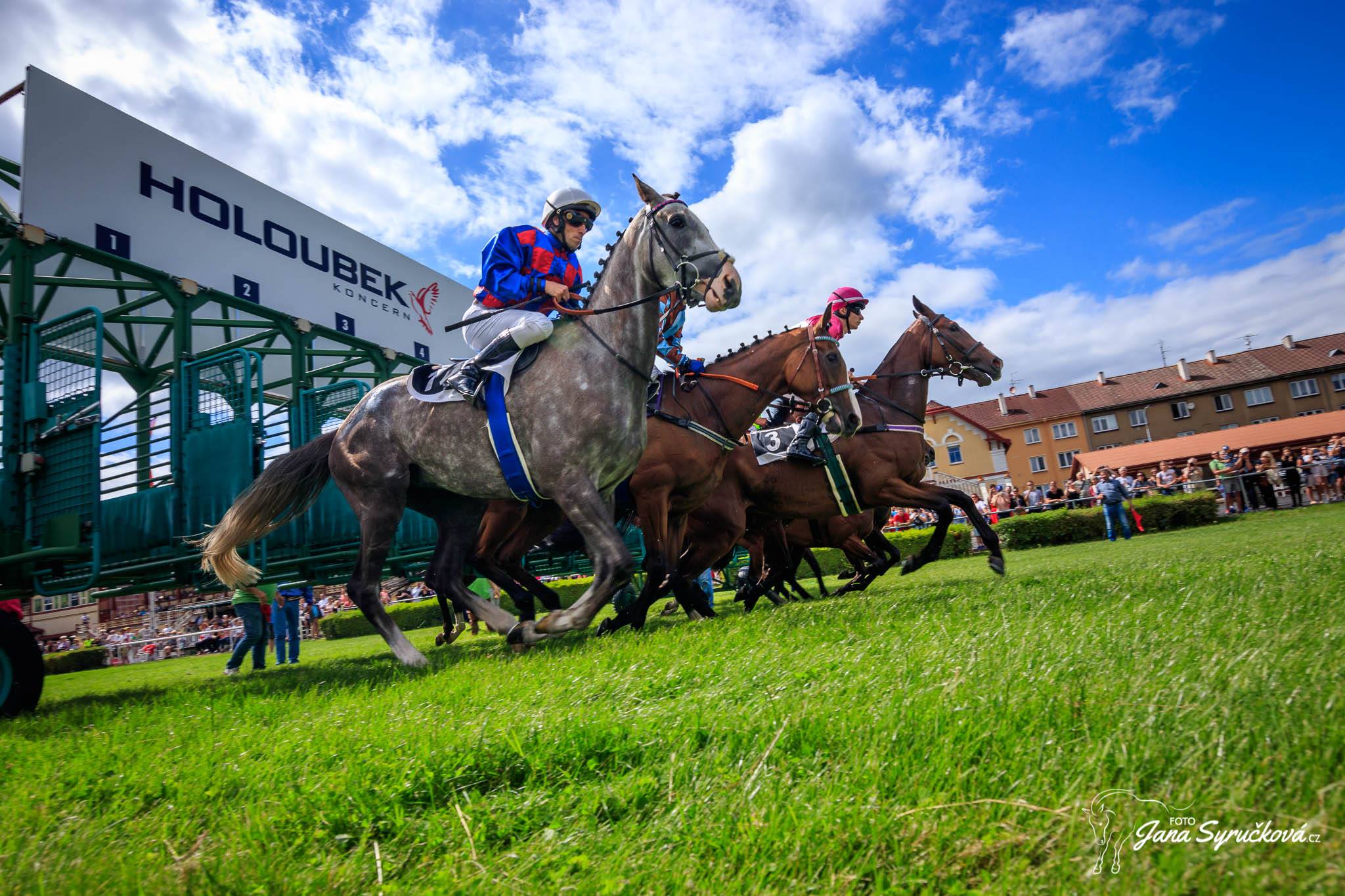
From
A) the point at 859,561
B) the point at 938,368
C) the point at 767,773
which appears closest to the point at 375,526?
the point at 767,773

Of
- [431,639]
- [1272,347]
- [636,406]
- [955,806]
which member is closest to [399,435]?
[636,406]

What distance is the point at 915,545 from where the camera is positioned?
20203mm

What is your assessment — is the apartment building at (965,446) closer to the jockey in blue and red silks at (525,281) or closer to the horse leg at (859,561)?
the horse leg at (859,561)

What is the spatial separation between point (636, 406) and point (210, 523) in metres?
3.63

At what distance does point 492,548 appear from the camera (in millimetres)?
6977

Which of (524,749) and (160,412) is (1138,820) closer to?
(524,749)

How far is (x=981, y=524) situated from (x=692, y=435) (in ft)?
10.8

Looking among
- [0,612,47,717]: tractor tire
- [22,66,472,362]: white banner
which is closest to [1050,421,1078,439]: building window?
[22,66,472,362]: white banner

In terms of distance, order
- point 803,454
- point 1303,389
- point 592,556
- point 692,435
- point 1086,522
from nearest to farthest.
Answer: point 592,556 → point 692,435 → point 803,454 → point 1086,522 → point 1303,389

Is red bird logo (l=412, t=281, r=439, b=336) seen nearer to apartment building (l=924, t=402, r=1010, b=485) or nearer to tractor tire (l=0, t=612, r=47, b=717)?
tractor tire (l=0, t=612, r=47, b=717)

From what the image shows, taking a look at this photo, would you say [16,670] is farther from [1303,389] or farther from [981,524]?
[1303,389]

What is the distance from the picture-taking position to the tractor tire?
4.94 m

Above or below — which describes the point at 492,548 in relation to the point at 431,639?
above

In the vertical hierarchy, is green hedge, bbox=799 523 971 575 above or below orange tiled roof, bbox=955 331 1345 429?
below
